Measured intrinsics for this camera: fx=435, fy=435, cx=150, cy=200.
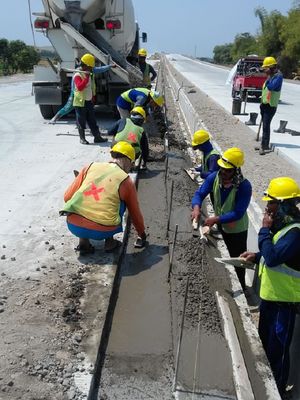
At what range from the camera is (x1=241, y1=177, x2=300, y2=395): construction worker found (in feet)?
10.1

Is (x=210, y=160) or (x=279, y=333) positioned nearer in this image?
(x=279, y=333)

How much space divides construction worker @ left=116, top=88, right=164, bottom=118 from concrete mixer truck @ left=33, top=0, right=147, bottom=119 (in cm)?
214

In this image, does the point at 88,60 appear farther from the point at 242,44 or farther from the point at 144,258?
the point at 242,44

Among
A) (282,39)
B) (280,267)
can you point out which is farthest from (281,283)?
(282,39)

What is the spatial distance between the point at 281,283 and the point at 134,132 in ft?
13.5

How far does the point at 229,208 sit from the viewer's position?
184 inches

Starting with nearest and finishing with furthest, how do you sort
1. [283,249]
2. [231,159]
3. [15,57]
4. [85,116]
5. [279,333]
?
[283,249] → [279,333] → [231,159] → [85,116] → [15,57]

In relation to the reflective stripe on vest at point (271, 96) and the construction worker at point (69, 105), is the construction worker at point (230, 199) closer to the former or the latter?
the reflective stripe on vest at point (271, 96)

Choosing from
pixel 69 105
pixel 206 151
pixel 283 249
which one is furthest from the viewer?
pixel 69 105

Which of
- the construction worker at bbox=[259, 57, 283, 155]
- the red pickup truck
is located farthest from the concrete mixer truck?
the red pickup truck

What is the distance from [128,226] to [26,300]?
6.39 feet

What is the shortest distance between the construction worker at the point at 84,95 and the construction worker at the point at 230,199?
5279mm

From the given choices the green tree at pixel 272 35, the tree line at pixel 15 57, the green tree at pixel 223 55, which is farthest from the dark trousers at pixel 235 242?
the green tree at pixel 223 55

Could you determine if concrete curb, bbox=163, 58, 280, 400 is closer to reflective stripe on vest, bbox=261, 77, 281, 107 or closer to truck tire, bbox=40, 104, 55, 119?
reflective stripe on vest, bbox=261, 77, 281, 107
